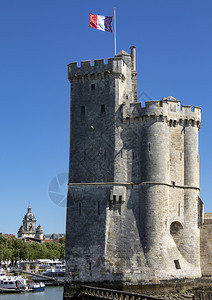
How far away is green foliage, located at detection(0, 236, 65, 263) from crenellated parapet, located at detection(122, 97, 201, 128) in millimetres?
58836

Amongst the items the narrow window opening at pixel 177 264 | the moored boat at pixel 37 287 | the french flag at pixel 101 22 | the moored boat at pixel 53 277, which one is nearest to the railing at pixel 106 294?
the narrow window opening at pixel 177 264

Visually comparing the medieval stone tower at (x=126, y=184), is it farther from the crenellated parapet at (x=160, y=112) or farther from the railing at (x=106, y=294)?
the railing at (x=106, y=294)

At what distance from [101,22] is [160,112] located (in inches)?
339

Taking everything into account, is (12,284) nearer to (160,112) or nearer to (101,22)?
(160,112)

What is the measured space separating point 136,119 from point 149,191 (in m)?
5.62

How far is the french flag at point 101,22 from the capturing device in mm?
40156

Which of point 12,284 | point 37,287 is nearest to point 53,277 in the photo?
point 12,284

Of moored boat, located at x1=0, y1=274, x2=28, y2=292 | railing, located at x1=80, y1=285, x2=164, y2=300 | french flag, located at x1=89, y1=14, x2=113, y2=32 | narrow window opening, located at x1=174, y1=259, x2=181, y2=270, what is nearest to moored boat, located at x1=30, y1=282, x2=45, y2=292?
moored boat, located at x1=0, y1=274, x2=28, y2=292

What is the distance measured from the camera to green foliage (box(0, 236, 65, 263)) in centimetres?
9244

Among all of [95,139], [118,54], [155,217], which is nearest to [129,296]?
[155,217]

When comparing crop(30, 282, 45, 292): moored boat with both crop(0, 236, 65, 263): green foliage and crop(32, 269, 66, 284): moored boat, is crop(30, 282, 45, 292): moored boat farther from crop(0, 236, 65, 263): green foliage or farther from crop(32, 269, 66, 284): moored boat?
crop(0, 236, 65, 263): green foliage

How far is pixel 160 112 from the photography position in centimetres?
3906

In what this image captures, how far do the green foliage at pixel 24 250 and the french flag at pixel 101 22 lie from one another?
2359 inches

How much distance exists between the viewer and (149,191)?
38094mm
